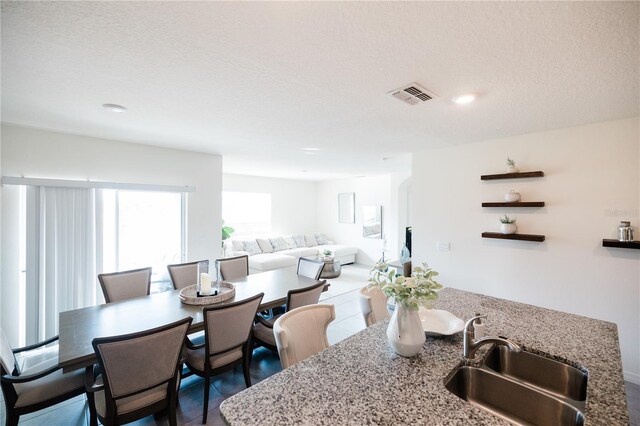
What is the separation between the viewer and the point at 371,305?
193 centimetres

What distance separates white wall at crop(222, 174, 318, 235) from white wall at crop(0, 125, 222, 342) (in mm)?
2627

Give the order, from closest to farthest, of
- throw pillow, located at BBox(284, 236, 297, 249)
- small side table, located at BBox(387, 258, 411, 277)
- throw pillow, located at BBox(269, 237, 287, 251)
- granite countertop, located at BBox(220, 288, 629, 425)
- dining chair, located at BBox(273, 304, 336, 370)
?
granite countertop, located at BBox(220, 288, 629, 425) < dining chair, located at BBox(273, 304, 336, 370) < small side table, located at BBox(387, 258, 411, 277) < throw pillow, located at BBox(269, 237, 287, 251) < throw pillow, located at BBox(284, 236, 297, 249)

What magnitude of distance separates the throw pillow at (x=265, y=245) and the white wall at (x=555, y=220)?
4.15m

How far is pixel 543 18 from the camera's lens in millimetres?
1209

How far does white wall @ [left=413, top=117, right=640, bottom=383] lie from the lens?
252cm

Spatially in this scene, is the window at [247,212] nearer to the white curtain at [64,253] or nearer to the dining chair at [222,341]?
the white curtain at [64,253]

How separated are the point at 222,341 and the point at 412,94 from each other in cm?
228

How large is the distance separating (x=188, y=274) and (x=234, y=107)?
6.50 ft

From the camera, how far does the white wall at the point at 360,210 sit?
6.79 meters

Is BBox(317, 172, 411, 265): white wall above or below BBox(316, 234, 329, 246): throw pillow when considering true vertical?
above

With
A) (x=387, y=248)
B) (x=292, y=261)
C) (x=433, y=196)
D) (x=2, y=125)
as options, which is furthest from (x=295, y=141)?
(x=387, y=248)

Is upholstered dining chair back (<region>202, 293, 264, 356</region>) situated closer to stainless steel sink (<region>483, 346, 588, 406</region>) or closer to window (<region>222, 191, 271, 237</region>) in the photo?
stainless steel sink (<region>483, 346, 588, 406</region>)

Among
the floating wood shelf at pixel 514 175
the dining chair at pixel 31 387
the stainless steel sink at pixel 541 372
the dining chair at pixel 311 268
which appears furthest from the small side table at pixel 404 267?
the dining chair at pixel 31 387

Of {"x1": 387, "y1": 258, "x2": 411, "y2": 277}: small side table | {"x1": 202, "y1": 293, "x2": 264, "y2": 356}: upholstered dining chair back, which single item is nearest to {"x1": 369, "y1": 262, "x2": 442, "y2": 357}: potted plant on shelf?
{"x1": 202, "y1": 293, "x2": 264, "y2": 356}: upholstered dining chair back
